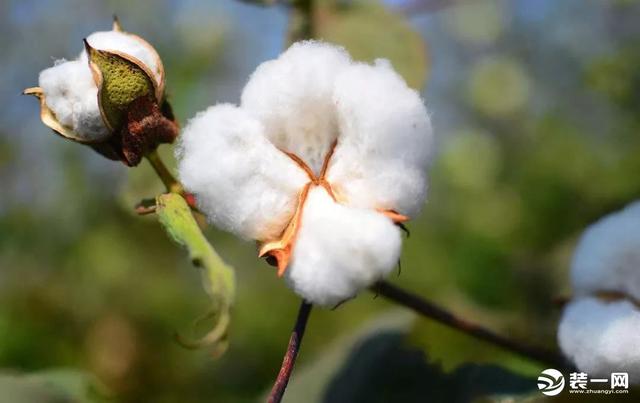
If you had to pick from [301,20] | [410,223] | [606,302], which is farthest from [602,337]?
[410,223]

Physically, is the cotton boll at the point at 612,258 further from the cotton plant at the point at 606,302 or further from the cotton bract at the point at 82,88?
the cotton bract at the point at 82,88

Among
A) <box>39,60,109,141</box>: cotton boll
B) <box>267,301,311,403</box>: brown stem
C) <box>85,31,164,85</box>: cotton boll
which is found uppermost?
<box>85,31,164,85</box>: cotton boll

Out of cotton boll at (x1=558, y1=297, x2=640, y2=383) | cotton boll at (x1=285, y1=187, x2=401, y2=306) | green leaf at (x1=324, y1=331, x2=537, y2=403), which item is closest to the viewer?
cotton boll at (x1=285, y1=187, x2=401, y2=306)

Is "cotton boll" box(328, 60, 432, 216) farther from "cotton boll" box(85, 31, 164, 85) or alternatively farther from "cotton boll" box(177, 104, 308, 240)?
"cotton boll" box(85, 31, 164, 85)

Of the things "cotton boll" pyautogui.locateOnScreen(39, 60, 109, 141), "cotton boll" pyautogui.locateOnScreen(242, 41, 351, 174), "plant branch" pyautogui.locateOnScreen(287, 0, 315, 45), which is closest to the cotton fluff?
"cotton boll" pyautogui.locateOnScreen(39, 60, 109, 141)

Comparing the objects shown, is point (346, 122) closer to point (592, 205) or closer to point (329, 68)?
point (329, 68)

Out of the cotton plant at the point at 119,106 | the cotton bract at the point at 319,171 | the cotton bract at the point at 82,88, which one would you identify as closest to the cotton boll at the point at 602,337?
the cotton bract at the point at 319,171

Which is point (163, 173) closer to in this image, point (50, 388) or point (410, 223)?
point (50, 388)
